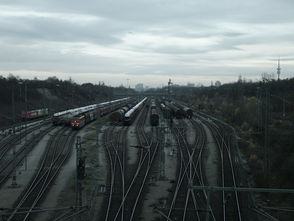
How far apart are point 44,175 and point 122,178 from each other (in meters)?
4.40

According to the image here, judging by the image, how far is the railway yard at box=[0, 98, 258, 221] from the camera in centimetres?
1538

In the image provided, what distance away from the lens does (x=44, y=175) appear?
70.9ft

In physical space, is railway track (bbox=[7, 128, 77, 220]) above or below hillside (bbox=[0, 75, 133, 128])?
below

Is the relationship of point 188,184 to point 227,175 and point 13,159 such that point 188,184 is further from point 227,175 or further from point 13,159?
point 13,159

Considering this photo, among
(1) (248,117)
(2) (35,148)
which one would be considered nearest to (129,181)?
(2) (35,148)

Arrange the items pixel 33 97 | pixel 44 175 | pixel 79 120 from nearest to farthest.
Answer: pixel 44 175 → pixel 79 120 → pixel 33 97

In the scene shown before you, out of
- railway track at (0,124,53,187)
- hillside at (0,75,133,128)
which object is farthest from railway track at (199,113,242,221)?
hillside at (0,75,133,128)

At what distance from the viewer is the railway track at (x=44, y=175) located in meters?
15.1

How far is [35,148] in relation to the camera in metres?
30.6

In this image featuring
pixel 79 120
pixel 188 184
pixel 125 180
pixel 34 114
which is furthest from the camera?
pixel 34 114

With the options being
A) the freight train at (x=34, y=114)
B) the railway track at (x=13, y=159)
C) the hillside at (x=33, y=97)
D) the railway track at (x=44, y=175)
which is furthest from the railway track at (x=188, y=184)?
the freight train at (x=34, y=114)

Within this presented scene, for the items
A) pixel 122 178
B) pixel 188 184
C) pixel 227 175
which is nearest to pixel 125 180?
pixel 122 178

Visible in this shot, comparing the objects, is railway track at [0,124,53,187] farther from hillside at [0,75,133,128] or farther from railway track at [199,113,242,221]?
hillside at [0,75,133,128]

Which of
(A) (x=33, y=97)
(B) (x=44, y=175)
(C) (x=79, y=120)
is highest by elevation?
(A) (x=33, y=97)
